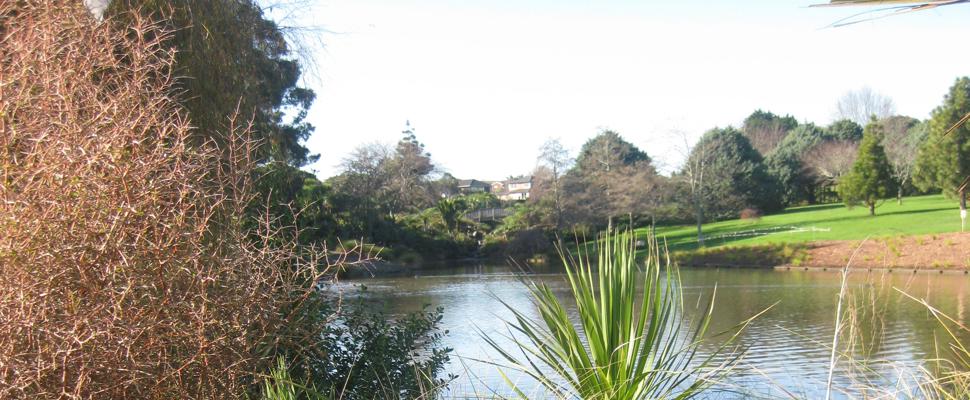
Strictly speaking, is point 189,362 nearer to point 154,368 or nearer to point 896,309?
point 154,368

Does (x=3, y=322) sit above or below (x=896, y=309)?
above

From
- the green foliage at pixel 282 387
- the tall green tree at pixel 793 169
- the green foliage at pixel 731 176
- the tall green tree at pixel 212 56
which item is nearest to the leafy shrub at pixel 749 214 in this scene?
the green foliage at pixel 731 176

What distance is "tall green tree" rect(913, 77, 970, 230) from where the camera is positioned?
27442 mm

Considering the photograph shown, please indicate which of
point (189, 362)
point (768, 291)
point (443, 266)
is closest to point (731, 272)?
point (768, 291)

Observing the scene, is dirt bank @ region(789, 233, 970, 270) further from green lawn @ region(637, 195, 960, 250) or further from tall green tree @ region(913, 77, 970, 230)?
tall green tree @ region(913, 77, 970, 230)

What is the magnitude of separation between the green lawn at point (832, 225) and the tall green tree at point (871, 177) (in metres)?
0.80

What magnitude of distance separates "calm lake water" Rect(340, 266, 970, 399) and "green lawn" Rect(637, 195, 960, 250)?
14.4 feet

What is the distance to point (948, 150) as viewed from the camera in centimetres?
2922

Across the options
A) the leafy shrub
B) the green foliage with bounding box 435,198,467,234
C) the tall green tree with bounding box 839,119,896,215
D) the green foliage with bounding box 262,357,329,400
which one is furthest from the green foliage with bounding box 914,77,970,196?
the green foliage with bounding box 262,357,329,400

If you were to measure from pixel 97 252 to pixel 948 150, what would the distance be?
31.6 metres

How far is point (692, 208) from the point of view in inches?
1554

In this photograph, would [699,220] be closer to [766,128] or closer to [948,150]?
[948,150]

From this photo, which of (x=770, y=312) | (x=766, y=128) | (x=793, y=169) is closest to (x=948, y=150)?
(x=770, y=312)

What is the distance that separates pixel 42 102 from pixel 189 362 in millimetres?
1305
